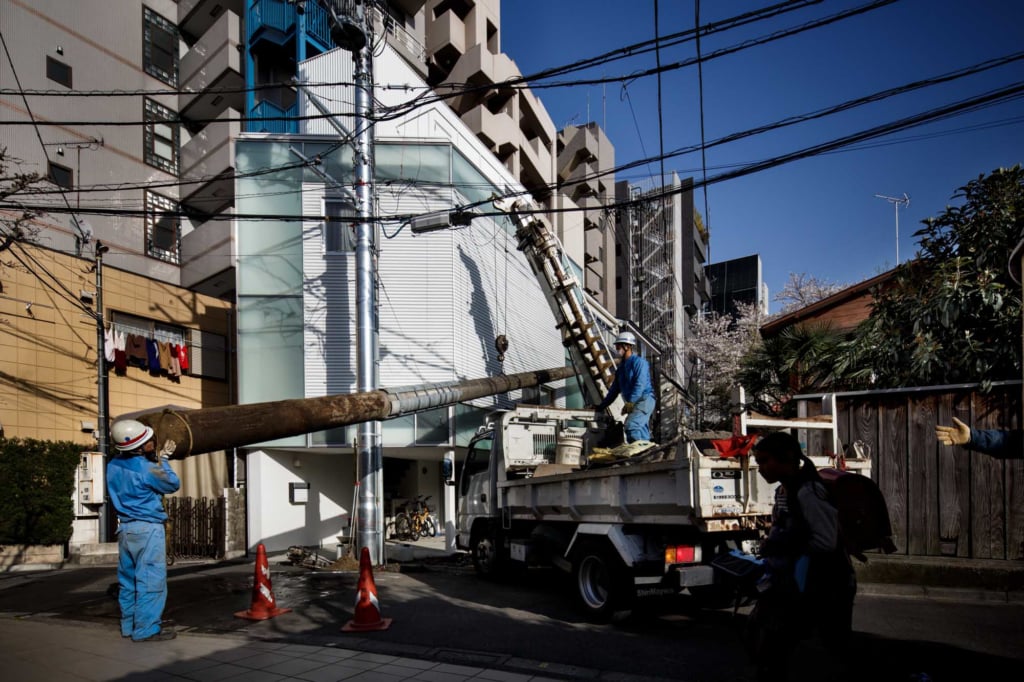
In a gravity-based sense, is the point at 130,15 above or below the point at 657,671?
above

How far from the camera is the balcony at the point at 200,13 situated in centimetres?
2631

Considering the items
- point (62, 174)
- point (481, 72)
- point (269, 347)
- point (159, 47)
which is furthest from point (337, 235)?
point (159, 47)

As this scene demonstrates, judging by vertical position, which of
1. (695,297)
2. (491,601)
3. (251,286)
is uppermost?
(695,297)

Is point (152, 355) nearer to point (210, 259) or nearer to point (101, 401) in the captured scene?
point (101, 401)

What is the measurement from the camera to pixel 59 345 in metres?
17.8

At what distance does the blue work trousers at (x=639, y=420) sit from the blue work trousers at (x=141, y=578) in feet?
18.0

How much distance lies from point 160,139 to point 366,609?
25.1 metres

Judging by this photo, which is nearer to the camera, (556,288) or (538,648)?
(538,648)

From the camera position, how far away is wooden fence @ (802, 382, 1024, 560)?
25.7 ft

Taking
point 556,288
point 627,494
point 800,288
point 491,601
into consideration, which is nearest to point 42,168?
point 556,288

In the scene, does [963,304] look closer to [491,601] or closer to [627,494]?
[627,494]

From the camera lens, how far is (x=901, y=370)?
1022 cm

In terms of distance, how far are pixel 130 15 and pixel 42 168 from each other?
25.6ft

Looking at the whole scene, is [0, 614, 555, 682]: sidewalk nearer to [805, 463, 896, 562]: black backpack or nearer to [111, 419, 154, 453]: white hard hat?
[111, 419, 154, 453]: white hard hat
